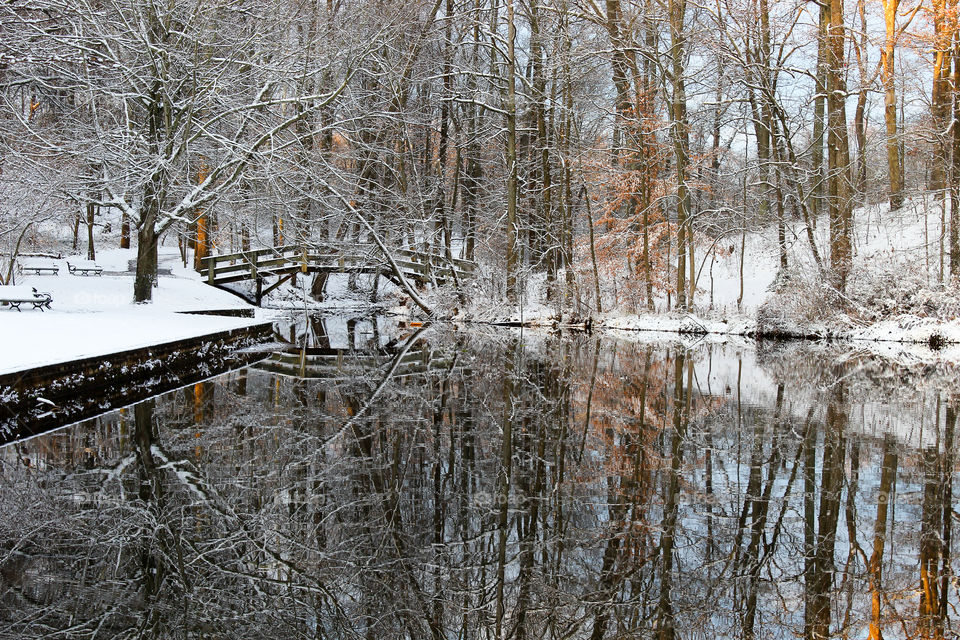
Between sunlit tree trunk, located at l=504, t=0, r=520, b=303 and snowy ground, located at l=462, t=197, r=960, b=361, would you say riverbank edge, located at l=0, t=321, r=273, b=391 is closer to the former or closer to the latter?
sunlit tree trunk, located at l=504, t=0, r=520, b=303

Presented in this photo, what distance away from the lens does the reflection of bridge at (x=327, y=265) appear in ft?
84.3

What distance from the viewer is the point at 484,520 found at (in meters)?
4.81

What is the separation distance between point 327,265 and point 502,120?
9249 millimetres

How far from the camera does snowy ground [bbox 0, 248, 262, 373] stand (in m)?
9.34

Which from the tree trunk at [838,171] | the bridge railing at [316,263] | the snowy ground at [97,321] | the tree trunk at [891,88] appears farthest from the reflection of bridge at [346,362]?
the tree trunk at [891,88]

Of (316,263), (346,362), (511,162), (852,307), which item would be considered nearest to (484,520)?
(346,362)

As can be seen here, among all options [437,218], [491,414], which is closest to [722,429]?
[491,414]

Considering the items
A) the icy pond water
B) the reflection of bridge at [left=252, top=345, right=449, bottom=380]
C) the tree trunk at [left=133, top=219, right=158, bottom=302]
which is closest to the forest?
the tree trunk at [left=133, top=219, right=158, bottom=302]

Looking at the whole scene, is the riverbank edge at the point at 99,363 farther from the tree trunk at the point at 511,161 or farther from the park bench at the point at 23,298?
the tree trunk at the point at 511,161

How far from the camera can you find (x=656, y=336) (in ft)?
66.4

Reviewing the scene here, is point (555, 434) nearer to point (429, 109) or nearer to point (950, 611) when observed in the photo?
point (950, 611)

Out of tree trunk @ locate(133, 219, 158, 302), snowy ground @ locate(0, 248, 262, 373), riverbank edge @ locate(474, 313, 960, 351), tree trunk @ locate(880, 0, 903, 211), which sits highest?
tree trunk @ locate(880, 0, 903, 211)

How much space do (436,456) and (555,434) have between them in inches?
58.3

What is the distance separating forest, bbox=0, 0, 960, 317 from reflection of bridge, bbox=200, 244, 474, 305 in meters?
0.91
